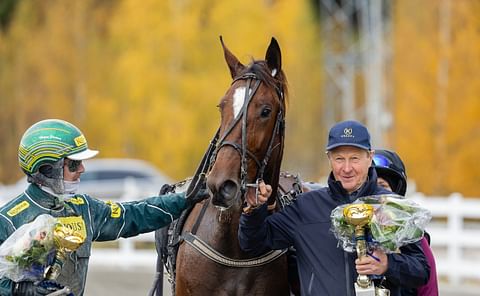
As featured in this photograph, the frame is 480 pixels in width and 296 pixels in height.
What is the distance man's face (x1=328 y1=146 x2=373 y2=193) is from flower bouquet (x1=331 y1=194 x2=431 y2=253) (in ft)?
0.72

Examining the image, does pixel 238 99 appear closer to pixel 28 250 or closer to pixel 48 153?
pixel 48 153

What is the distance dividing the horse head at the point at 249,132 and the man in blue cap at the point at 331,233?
200 mm

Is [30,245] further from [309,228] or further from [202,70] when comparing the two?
[202,70]

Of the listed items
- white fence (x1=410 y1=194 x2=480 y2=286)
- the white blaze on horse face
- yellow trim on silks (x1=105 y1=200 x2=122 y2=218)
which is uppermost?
the white blaze on horse face

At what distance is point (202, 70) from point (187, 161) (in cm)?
276

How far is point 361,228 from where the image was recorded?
4.56m

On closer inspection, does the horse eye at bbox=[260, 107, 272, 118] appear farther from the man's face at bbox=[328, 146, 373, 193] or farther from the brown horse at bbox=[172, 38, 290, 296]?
the man's face at bbox=[328, 146, 373, 193]

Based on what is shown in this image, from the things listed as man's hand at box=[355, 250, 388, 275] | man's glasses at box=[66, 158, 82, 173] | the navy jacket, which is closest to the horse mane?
the navy jacket

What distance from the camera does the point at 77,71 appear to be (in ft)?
101

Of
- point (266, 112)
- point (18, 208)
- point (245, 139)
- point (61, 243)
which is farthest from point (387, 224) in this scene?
point (18, 208)

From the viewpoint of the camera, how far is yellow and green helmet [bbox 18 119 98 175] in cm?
476

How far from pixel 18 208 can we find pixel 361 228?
1.67 m

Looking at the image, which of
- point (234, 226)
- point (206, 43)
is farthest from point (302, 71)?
point (234, 226)

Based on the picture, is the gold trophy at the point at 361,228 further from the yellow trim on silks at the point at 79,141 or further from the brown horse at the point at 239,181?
the yellow trim on silks at the point at 79,141
